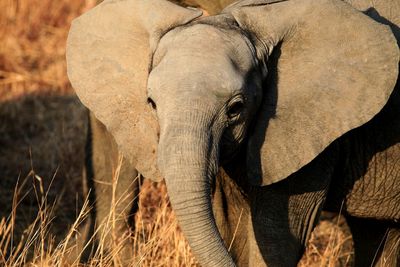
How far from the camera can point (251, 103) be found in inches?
163

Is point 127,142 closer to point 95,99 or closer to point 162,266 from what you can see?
point 95,99

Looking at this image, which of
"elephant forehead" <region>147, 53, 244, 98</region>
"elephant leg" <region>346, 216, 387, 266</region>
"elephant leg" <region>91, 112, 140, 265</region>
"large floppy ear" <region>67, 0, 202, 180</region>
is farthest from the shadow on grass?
"elephant forehead" <region>147, 53, 244, 98</region>

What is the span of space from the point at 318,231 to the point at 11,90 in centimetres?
314

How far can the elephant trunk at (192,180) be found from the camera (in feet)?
12.4

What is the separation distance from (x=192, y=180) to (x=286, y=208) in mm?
754

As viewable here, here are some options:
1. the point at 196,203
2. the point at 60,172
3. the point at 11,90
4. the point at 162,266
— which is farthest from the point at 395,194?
the point at 11,90

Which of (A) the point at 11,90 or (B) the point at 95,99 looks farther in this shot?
(A) the point at 11,90

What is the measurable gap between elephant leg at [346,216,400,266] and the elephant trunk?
1579mm

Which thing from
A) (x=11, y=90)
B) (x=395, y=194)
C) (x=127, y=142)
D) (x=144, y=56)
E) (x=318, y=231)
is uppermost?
(x=144, y=56)

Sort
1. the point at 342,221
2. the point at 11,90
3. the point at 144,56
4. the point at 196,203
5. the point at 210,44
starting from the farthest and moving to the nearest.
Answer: the point at 11,90, the point at 342,221, the point at 144,56, the point at 210,44, the point at 196,203

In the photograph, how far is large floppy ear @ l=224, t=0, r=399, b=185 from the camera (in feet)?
13.9

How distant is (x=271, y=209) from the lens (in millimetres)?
4418

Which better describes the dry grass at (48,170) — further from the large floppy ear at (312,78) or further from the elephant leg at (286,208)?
the large floppy ear at (312,78)

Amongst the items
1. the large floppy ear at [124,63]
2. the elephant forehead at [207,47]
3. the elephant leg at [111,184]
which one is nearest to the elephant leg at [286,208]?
the large floppy ear at [124,63]
